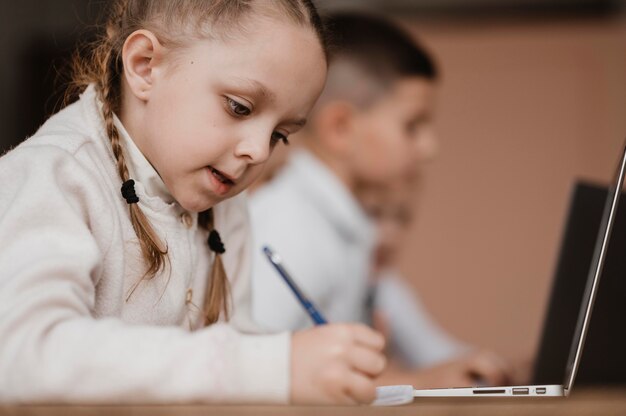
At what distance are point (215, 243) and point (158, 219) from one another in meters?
0.07

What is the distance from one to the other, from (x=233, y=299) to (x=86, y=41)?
26 cm

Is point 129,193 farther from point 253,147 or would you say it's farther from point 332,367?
point 332,367

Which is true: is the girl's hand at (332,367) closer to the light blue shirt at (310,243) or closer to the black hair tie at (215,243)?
the black hair tie at (215,243)

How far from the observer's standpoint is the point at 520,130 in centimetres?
325

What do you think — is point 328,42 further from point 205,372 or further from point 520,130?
point 520,130

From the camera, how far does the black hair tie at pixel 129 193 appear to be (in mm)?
634

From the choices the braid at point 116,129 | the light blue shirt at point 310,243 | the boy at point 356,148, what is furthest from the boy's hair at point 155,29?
the boy at point 356,148

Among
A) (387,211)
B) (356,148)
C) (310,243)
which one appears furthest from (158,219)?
(387,211)

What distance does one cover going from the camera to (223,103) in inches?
24.4

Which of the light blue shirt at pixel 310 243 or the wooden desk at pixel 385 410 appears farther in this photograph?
the light blue shirt at pixel 310 243

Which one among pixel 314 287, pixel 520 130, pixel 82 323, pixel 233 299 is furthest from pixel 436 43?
pixel 82 323

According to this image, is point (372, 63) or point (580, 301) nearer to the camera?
point (580, 301)

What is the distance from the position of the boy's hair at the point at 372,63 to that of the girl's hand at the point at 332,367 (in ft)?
4.06

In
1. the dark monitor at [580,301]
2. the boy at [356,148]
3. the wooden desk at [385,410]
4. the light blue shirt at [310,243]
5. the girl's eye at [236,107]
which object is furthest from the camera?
the boy at [356,148]
